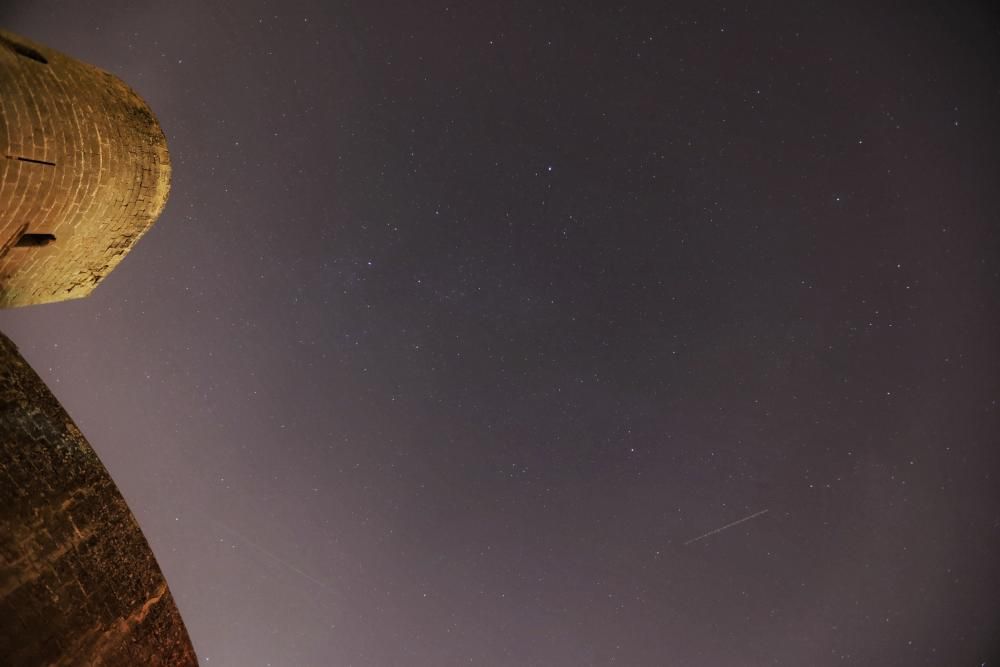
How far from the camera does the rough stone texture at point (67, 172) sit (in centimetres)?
312

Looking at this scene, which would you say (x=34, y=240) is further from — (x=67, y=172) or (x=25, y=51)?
(x=25, y=51)

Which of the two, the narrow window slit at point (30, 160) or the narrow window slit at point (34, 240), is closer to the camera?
the narrow window slit at point (30, 160)

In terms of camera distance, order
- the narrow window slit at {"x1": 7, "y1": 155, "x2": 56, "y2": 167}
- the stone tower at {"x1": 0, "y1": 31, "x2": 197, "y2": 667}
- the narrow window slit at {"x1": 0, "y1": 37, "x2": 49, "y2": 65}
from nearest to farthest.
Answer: the narrow window slit at {"x1": 7, "y1": 155, "x2": 56, "y2": 167}
the stone tower at {"x1": 0, "y1": 31, "x2": 197, "y2": 667}
the narrow window slit at {"x1": 0, "y1": 37, "x2": 49, "y2": 65}

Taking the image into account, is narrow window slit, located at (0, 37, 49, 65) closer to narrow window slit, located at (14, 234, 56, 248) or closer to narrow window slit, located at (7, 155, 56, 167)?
narrow window slit, located at (7, 155, 56, 167)

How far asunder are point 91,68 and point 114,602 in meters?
3.33

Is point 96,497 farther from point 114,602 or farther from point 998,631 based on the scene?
point 998,631

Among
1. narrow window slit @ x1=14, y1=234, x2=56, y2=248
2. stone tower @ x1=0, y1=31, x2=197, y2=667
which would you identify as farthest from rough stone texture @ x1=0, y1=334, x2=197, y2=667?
narrow window slit @ x1=14, y1=234, x2=56, y2=248

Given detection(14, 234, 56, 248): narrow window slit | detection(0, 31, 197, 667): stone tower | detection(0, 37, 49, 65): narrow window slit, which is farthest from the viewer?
detection(14, 234, 56, 248): narrow window slit

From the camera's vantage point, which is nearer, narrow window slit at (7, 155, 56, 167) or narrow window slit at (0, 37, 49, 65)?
narrow window slit at (7, 155, 56, 167)

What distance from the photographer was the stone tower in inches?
124

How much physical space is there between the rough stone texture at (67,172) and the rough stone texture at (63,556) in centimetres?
59

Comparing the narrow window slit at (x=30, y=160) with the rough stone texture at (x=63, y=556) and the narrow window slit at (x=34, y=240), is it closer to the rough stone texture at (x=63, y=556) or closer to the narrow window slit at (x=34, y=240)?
the narrow window slit at (x=34, y=240)

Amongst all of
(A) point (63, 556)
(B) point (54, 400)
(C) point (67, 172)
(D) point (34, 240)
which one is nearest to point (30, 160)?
(C) point (67, 172)

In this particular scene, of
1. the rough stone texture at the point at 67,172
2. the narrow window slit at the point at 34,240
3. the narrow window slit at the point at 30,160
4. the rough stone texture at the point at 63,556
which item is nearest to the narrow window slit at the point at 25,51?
the rough stone texture at the point at 67,172
